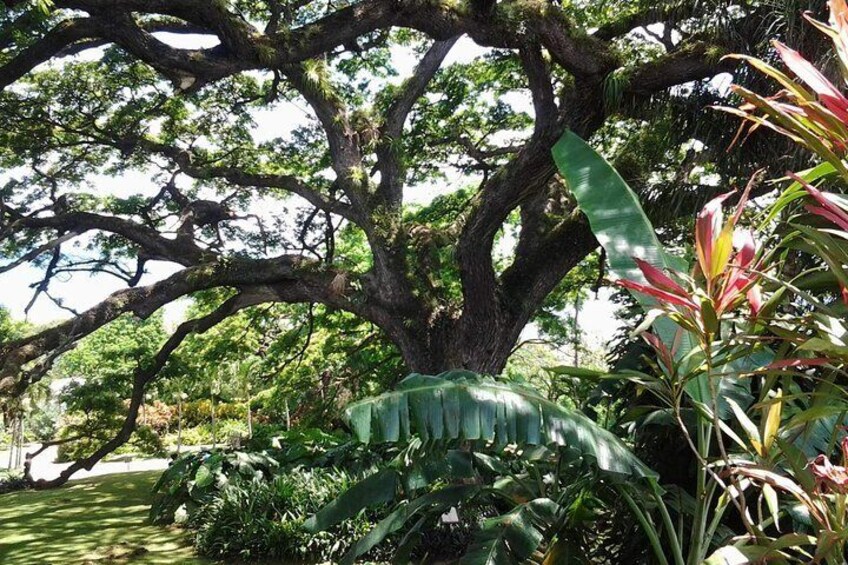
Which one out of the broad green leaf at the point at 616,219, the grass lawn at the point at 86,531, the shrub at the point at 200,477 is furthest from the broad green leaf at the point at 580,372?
the shrub at the point at 200,477

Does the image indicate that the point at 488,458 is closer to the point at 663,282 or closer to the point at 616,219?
the point at 616,219

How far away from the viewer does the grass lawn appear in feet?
21.4

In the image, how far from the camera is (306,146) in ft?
34.3

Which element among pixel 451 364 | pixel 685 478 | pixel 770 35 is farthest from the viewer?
pixel 451 364

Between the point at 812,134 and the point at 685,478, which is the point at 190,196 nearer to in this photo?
the point at 685,478

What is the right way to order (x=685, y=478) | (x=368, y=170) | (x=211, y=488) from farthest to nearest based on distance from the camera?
(x=368, y=170)
(x=211, y=488)
(x=685, y=478)

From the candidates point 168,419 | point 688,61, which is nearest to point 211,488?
point 688,61

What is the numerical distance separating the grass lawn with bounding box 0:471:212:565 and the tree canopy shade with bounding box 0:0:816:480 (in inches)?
69.5

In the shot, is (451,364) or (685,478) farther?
(451,364)

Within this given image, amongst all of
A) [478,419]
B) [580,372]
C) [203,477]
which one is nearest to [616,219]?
[580,372]

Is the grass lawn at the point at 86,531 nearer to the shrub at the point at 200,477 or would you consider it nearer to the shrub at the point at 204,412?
the shrub at the point at 200,477

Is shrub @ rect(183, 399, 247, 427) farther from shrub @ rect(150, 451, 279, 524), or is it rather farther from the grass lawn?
shrub @ rect(150, 451, 279, 524)

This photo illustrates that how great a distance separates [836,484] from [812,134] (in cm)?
82

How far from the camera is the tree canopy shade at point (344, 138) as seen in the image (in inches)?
234
